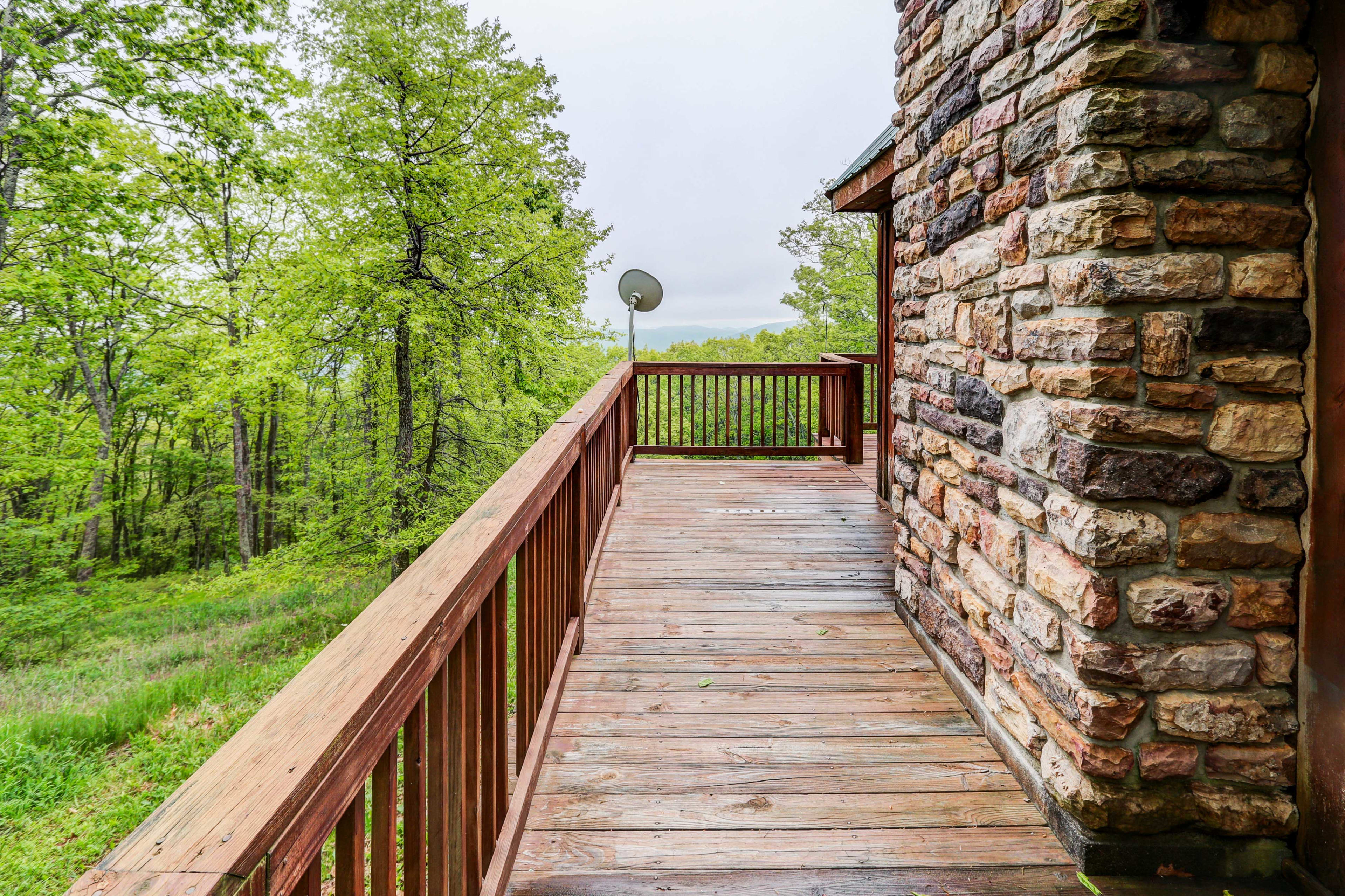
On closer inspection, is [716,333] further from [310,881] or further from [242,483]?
[310,881]

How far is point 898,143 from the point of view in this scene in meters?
3.18

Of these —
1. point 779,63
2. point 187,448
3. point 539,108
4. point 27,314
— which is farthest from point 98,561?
point 779,63

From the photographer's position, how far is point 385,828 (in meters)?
0.93

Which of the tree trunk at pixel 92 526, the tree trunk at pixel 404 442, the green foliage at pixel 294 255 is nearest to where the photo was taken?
the green foliage at pixel 294 255

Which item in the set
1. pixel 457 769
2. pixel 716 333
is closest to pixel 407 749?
pixel 457 769

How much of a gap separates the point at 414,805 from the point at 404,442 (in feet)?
30.7

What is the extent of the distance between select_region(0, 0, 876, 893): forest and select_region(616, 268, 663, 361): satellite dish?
3039 millimetres

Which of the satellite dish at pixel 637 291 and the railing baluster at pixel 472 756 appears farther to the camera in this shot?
the satellite dish at pixel 637 291

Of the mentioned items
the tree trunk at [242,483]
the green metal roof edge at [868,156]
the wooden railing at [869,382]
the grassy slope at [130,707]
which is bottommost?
the grassy slope at [130,707]

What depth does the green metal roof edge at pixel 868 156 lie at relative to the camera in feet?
13.9

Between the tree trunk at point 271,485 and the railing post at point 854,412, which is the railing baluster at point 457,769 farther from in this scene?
the tree trunk at point 271,485

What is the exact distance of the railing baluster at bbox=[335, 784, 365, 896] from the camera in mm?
774

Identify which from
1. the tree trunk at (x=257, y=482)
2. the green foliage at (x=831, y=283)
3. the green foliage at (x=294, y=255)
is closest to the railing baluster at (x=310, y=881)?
the green foliage at (x=294, y=255)

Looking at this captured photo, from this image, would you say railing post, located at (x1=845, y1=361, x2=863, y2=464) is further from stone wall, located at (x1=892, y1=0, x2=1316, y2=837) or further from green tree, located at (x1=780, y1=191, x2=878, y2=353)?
green tree, located at (x1=780, y1=191, x2=878, y2=353)
